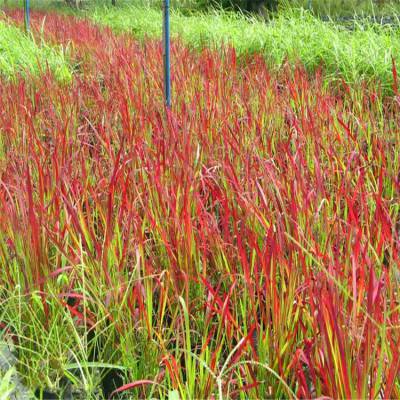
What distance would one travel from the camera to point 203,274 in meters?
1.40

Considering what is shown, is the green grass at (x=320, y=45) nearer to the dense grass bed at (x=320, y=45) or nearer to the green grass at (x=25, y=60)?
the dense grass bed at (x=320, y=45)

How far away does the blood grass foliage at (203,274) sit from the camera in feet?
3.64

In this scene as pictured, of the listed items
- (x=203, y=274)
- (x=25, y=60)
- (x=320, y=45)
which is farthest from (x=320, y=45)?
(x=203, y=274)

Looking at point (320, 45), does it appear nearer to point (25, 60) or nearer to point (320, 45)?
point (320, 45)

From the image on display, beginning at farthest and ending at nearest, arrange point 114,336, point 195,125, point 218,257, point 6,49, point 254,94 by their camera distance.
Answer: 1. point 6,49
2. point 254,94
3. point 195,125
4. point 218,257
5. point 114,336

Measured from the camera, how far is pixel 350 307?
3.89ft

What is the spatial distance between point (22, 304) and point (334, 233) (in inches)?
29.3

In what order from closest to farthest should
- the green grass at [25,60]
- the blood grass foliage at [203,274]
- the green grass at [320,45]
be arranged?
the blood grass foliage at [203,274], the green grass at [320,45], the green grass at [25,60]

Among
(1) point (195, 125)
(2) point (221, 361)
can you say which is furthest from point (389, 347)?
(1) point (195, 125)

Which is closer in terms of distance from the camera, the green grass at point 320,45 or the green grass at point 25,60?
the green grass at point 320,45

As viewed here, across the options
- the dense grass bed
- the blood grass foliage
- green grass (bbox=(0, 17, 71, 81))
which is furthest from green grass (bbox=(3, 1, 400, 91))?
the blood grass foliage

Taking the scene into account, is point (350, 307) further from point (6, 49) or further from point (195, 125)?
point (6, 49)

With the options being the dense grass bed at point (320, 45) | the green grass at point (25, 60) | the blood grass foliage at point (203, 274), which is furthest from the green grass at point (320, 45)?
the blood grass foliage at point (203, 274)

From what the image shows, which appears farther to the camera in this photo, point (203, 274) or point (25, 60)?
point (25, 60)
